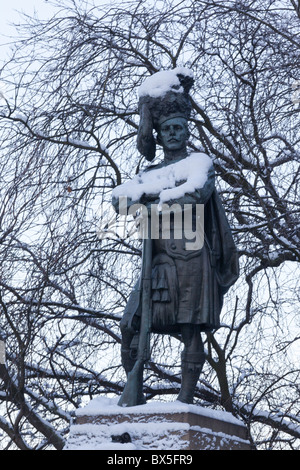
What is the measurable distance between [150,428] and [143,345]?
54 cm

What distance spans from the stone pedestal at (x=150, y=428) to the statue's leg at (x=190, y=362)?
0.22 metres

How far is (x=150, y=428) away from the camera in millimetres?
5113

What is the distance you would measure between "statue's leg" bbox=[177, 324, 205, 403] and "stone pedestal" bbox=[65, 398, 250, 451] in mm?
218

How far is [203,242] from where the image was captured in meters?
5.65

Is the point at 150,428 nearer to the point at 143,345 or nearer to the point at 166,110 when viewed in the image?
the point at 143,345

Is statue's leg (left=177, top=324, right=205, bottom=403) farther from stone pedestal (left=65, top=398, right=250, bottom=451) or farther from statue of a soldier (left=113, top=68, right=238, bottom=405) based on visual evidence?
stone pedestal (left=65, top=398, right=250, bottom=451)

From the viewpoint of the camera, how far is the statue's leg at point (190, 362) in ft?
18.1

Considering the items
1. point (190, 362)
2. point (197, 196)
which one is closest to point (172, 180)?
point (197, 196)

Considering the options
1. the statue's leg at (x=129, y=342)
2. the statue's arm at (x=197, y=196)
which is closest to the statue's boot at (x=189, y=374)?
the statue's leg at (x=129, y=342)

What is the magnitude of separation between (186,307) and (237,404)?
3763mm

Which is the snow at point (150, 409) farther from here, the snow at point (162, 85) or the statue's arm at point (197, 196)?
the snow at point (162, 85)

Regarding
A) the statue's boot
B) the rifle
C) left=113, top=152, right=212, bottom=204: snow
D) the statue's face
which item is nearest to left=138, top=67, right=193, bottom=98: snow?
the statue's face

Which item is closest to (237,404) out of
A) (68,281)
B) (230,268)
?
(68,281)

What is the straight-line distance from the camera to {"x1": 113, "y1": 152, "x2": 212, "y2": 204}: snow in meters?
5.60
